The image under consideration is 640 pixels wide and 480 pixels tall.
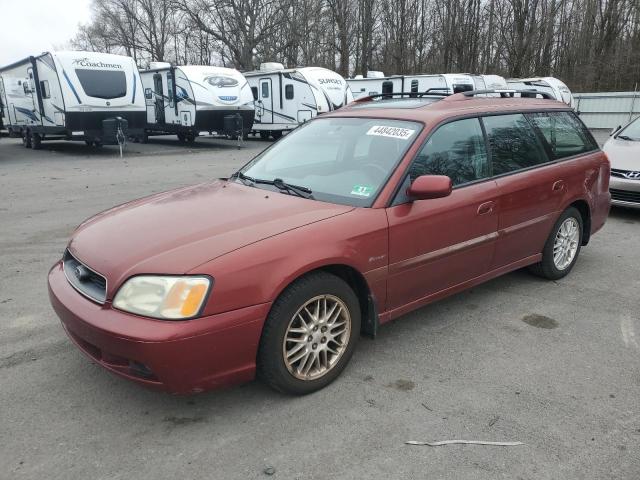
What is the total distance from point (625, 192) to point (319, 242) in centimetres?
615

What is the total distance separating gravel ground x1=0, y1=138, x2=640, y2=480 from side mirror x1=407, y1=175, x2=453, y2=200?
1090 mm

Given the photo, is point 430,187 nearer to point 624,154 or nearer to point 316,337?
point 316,337

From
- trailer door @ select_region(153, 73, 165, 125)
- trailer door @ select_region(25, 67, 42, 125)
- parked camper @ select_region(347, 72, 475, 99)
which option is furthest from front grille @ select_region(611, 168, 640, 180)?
trailer door @ select_region(153, 73, 165, 125)

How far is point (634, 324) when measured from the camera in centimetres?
396

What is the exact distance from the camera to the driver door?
10.9 ft

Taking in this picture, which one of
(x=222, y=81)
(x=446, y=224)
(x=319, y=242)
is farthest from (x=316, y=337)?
(x=222, y=81)

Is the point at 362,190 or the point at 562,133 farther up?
the point at 562,133

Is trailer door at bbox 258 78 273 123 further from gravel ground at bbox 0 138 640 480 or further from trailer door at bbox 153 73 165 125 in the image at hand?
gravel ground at bbox 0 138 640 480

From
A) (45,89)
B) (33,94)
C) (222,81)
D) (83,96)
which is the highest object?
(222,81)

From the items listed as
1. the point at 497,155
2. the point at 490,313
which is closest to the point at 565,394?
the point at 490,313

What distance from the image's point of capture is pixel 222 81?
60.3 ft

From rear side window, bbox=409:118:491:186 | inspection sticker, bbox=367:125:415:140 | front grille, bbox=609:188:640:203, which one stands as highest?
inspection sticker, bbox=367:125:415:140

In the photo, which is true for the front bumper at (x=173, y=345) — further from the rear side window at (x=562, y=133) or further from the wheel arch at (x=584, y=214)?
the wheel arch at (x=584, y=214)

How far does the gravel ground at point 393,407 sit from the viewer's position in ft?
8.05
